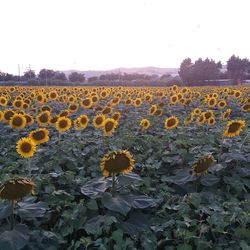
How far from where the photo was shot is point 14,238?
214cm

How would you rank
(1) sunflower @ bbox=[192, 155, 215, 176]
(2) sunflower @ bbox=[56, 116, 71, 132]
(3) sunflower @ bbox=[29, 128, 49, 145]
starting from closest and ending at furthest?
(1) sunflower @ bbox=[192, 155, 215, 176] < (3) sunflower @ bbox=[29, 128, 49, 145] < (2) sunflower @ bbox=[56, 116, 71, 132]

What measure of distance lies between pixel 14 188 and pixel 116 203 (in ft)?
2.29

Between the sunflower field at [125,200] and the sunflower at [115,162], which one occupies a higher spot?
the sunflower at [115,162]

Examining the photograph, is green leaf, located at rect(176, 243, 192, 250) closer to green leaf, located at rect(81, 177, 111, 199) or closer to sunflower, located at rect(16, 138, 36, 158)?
green leaf, located at rect(81, 177, 111, 199)

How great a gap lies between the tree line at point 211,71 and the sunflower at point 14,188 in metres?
38.4

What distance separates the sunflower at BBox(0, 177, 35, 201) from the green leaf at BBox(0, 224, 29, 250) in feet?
0.61

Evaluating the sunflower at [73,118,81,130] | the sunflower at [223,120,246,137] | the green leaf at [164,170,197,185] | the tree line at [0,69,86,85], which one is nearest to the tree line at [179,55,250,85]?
the tree line at [0,69,86,85]

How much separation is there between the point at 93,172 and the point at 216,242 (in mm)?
1437

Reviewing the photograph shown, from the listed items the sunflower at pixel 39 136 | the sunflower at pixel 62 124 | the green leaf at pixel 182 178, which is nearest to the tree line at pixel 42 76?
the sunflower at pixel 62 124

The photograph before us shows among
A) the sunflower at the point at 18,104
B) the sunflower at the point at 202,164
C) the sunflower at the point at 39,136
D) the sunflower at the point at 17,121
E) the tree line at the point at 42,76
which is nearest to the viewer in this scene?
the sunflower at the point at 202,164

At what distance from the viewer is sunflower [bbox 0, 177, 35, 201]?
2178 mm

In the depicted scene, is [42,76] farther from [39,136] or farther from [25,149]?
[25,149]

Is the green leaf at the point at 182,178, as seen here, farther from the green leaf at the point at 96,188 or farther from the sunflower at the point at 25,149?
the sunflower at the point at 25,149

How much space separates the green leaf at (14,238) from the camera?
2.08 m
